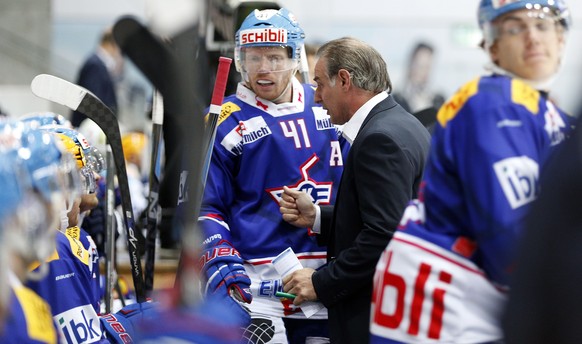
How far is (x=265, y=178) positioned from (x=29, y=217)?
1.57m

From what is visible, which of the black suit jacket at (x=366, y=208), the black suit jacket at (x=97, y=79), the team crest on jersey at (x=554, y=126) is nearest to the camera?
the team crest on jersey at (x=554, y=126)

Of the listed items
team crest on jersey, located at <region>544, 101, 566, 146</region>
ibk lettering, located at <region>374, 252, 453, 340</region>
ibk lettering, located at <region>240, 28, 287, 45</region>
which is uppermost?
ibk lettering, located at <region>240, 28, 287, 45</region>

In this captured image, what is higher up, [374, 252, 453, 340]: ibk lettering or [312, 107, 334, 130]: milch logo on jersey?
[312, 107, 334, 130]: milch logo on jersey

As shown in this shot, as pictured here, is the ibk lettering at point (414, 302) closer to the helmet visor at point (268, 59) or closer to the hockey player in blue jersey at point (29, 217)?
the hockey player in blue jersey at point (29, 217)

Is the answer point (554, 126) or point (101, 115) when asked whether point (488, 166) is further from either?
point (101, 115)

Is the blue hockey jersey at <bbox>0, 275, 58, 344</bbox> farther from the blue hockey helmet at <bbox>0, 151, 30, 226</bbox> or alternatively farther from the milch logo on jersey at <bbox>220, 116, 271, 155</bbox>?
the milch logo on jersey at <bbox>220, 116, 271, 155</bbox>

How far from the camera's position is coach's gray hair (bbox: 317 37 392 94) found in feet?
10.2

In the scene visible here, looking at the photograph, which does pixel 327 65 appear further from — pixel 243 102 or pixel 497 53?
pixel 497 53

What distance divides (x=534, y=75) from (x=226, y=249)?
143cm

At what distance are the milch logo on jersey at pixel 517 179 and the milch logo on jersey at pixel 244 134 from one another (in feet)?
4.76

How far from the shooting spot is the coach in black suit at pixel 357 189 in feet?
9.23

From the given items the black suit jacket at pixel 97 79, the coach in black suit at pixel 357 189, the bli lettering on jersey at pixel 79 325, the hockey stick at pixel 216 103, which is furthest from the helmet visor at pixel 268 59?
the black suit jacket at pixel 97 79

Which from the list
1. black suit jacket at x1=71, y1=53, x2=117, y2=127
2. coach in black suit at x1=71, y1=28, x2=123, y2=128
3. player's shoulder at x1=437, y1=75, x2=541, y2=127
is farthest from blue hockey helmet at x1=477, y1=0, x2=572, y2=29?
black suit jacket at x1=71, y1=53, x2=117, y2=127

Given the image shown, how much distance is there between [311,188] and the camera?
3379mm
